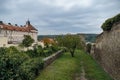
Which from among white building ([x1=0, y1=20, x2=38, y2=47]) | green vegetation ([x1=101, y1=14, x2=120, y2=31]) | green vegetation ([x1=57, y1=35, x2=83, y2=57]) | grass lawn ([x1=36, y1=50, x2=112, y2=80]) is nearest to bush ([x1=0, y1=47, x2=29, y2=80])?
grass lawn ([x1=36, y1=50, x2=112, y2=80])

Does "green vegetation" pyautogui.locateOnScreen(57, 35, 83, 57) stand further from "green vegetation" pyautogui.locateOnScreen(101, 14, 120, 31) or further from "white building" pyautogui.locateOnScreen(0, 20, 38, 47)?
"green vegetation" pyautogui.locateOnScreen(101, 14, 120, 31)

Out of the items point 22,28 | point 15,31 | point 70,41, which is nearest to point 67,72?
point 70,41

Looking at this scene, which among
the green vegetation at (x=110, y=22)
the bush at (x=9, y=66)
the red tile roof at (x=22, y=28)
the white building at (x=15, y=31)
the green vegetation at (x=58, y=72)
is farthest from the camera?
the red tile roof at (x=22, y=28)

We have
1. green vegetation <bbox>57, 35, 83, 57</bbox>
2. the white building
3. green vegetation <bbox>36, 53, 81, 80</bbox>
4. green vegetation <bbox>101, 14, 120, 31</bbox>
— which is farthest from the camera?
the white building

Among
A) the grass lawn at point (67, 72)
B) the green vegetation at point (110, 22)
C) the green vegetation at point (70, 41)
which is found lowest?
the grass lawn at point (67, 72)

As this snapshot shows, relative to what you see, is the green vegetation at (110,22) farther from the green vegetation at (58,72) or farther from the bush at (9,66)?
the bush at (9,66)

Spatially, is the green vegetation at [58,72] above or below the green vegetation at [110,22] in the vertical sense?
below

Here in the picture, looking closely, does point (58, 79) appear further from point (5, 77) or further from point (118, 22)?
point (5, 77)

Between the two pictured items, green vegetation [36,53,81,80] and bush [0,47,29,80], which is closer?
bush [0,47,29,80]

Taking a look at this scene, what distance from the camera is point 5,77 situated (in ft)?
31.2

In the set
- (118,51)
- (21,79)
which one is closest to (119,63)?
(118,51)

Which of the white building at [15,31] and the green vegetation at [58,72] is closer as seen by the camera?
the green vegetation at [58,72]

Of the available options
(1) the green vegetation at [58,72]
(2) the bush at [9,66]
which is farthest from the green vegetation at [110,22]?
(2) the bush at [9,66]

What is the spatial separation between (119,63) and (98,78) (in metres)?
2.77
